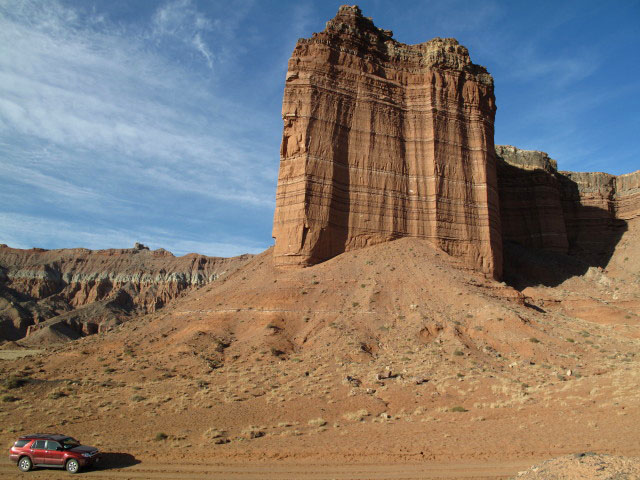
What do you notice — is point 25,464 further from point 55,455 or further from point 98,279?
point 98,279

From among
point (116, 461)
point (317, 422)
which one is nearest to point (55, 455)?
point (116, 461)

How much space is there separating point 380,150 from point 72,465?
30.4 m

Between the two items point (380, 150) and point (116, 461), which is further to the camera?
point (380, 150)

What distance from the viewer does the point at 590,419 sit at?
1481 cm

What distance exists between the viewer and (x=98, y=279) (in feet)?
349

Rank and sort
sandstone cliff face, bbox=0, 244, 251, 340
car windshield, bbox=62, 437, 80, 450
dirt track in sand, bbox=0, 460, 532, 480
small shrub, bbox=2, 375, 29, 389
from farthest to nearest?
sandstone cliff face, bbox=0, 244, 251, 340, small shrub, bbox=2, 375, 29, 389, car windshield, bbox=62, 437, 80, 450, dirt track in sand, bbox=0, 460, 532, 480

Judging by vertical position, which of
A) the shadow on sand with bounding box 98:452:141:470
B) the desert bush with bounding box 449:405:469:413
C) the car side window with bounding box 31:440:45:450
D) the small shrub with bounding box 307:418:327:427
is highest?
the desert bush with bounding box 449:405:469:413

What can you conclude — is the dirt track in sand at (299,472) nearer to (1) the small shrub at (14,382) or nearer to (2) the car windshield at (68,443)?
(2) the car windshield at (68,443)

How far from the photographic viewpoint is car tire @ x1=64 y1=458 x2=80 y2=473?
13.4 m

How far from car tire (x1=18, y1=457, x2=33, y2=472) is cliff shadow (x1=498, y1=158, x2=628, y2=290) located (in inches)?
1849

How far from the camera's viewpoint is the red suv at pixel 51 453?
13531 millimetres

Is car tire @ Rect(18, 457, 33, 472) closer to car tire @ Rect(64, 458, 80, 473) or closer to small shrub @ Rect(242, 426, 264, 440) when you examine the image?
car tire @ Rect(64, 458, 80, 473)

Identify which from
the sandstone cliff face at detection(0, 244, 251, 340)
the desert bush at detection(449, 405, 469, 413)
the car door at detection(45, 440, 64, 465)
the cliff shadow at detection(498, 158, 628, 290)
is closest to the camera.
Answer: the car door at detection(45, 440, 64, 465)

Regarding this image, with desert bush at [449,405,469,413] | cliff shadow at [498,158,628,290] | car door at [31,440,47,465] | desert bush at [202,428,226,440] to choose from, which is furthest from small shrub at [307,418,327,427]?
cliff shadow at [498,158,628,290]
